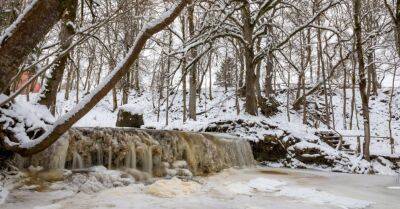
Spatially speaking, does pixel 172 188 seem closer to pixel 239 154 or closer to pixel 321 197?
pixel 321 197

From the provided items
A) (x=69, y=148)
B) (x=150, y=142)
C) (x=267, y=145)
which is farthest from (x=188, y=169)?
(x=267, y=145)

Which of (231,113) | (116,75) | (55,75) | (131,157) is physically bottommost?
(131,157)

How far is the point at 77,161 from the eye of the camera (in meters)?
7.44

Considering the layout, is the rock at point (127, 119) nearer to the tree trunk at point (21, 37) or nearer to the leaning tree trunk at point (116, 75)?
the leaning tree trunk at point (116, 75)

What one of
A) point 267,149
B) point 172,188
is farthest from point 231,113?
point 172,188

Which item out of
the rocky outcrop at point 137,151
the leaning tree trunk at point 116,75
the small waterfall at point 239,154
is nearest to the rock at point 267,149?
the small waterfall at point 239,154

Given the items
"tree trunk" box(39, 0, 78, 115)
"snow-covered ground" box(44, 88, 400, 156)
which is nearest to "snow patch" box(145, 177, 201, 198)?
"tree trunk" box(39, 0, 78, 115)

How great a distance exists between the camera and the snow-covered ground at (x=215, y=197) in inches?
207

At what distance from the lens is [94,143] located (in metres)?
7.90

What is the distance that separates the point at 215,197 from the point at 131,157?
2.76 meters

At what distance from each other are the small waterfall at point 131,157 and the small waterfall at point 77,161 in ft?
3.40

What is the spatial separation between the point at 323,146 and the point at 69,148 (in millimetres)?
10082

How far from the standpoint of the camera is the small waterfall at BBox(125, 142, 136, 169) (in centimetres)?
823

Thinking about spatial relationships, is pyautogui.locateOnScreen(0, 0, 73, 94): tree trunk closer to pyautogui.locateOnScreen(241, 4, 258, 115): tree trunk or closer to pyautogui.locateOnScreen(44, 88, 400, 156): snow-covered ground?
pyautogui.locateOnScreen(241, 4, 258, 115): tree trunk
